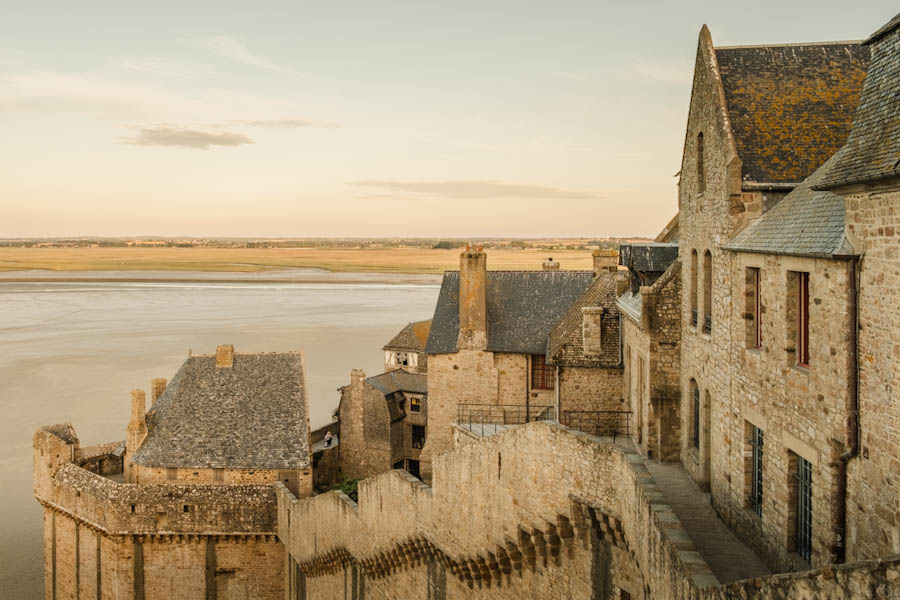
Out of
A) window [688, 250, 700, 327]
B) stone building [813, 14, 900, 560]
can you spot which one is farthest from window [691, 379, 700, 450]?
stone building [813, 14, 900, 560]

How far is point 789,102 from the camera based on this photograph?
602 inches

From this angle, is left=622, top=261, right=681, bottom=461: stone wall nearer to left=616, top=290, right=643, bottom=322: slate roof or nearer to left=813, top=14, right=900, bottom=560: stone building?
left=616, top=290, right=643, bottom=322: slate roof

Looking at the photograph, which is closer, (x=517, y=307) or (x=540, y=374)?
(x=540, y=374)

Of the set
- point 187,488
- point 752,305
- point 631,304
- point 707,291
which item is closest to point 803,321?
point 752,305

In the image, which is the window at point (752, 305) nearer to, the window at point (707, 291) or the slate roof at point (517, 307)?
the window at point (707, 291)

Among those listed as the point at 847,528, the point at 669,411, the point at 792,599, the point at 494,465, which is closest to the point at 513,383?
the point at 669,411

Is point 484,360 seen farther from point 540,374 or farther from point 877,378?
point 877,378

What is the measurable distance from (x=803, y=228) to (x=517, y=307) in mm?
21490

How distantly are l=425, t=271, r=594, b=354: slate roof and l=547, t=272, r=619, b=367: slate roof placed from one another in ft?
7.89

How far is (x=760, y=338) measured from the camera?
13.0 metres

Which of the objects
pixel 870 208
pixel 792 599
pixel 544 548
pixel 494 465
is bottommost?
pixel 544 548

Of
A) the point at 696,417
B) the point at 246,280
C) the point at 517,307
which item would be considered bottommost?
the point at 696,417

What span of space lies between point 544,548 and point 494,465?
204 centimetres

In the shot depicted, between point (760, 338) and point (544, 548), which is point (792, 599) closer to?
point (760, 338)
